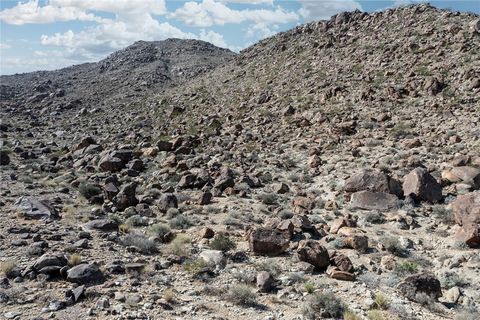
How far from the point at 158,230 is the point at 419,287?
7215 mm

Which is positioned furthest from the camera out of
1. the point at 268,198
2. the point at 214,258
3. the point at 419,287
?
the point at 268,198

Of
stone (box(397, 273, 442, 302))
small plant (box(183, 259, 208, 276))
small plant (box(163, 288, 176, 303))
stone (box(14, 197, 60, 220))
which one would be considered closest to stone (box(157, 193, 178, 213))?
stone (box(14, 197, 60, 220))

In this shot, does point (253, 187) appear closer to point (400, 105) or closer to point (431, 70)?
point (400, 105)

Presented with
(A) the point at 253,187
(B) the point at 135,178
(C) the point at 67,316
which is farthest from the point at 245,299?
(B) the point at 135,178

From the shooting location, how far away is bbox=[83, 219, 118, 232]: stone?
13.4 metres

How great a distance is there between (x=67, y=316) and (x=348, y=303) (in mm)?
5417

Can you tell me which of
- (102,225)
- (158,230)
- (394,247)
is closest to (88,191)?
(102,225)

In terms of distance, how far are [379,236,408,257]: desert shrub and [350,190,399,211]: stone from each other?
247 cm

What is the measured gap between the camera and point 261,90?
3706cm

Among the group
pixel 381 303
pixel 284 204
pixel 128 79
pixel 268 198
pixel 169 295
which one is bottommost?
pixel 169 295

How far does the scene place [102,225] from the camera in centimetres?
1345

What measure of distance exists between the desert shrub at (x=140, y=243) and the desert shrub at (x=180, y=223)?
1239 mm

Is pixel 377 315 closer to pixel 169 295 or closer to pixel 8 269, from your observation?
pixel 169 295

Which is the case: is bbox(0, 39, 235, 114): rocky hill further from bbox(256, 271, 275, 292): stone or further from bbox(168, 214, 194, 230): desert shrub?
bbox(256, 271, 275, 292): stone
